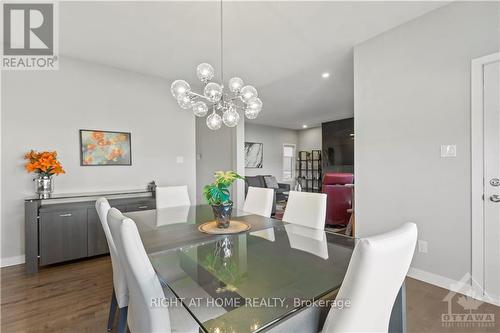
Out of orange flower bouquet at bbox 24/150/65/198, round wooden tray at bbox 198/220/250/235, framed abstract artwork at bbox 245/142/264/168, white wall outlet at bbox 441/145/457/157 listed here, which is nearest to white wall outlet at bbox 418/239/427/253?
white wall outlet at bbox 441/145/457/157

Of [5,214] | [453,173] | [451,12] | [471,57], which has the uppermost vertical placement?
[451,12]

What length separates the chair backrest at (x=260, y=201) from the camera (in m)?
2.47

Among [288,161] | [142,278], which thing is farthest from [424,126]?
[288,161]

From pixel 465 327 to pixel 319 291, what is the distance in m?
1.62

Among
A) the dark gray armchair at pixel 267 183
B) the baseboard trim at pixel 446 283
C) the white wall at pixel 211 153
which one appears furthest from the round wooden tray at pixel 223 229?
the dark gray armchair at pixel 267 183

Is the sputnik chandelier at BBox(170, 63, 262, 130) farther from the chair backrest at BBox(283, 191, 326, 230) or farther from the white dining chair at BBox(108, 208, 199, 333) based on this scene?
the white dining chair at BBox(108, 208, 199, 333)

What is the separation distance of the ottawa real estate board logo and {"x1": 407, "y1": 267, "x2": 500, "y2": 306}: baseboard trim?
14.7ft

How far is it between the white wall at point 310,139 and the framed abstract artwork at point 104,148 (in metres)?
6.77

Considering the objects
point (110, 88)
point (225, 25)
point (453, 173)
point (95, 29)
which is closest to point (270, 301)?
point (453, 173)

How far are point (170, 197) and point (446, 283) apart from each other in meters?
3.01

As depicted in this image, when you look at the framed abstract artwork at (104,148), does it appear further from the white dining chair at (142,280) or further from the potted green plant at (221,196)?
the white dining chair at (142,280)

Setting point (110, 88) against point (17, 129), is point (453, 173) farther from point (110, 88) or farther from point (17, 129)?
point (17, 129)

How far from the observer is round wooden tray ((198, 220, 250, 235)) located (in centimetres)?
170

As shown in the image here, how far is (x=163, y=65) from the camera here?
11.4 ft
